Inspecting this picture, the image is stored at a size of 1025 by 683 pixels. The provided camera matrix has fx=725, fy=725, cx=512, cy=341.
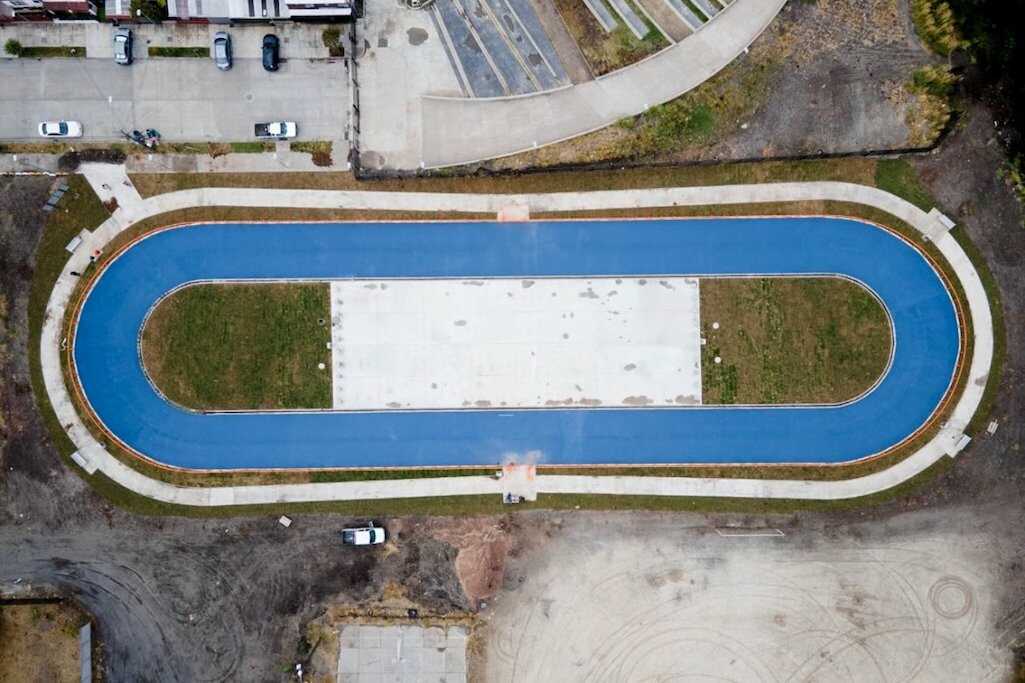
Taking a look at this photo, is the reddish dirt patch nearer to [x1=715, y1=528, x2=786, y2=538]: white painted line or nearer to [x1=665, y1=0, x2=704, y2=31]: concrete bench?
[x1=715, y1=528, x2=786, y2=538]: white painted line

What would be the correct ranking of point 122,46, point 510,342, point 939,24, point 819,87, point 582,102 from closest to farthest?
point 939,24 < point 122,46 < point 819,87 < point 582,102 < point 510,342

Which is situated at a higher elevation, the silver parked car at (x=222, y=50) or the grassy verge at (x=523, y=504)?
the silver parked car at (x=222, y=50)

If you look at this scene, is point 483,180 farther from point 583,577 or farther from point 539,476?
point 583,577

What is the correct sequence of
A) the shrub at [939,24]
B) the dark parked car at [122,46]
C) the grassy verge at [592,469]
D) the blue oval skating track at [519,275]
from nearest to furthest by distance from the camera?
the shrub at [939,24] < the dark parked car at [122,46] < the grassy verge at [592,469] < the blue oval skating track at [519,275]

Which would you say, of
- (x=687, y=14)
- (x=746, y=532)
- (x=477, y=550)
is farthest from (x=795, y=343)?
(x=477, y=550)

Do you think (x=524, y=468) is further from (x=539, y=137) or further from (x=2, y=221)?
(x=2, y=221)

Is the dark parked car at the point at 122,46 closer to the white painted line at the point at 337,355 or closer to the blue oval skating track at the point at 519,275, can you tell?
the blue oval skating track at the point at 519,275

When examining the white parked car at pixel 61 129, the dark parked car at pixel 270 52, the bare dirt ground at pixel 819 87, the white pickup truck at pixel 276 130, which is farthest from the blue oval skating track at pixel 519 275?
the dark parked car at pixel 270 52
